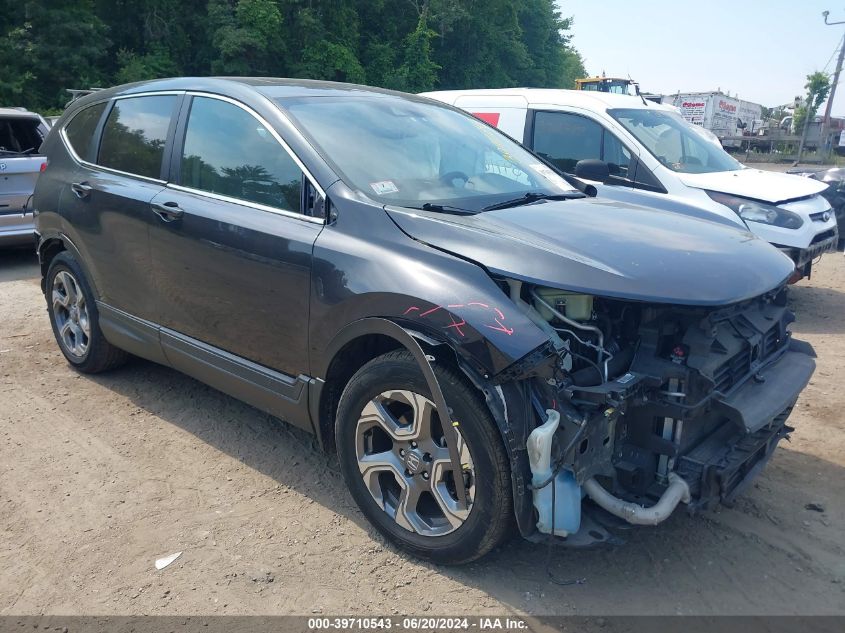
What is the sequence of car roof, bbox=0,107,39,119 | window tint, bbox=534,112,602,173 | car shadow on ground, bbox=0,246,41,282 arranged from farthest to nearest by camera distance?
car roof, bbox=0,107,39,119
car shadow on ground, bbox=0,246,41,282
window tint, bbox=534,112,602,173

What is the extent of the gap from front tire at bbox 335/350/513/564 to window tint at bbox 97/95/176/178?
2.04m

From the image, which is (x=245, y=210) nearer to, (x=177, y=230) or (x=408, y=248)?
(x=177, y=230)

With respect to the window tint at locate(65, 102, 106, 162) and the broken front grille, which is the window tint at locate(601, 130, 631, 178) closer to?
the broken front grille

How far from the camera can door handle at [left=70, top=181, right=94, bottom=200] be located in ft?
14.4

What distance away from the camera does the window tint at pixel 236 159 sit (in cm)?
334

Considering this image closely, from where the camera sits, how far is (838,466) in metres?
3.83

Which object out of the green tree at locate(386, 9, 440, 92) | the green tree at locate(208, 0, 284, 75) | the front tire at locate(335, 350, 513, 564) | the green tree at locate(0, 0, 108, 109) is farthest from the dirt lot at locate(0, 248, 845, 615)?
the green tree at locate(386, 9, 440, 92)

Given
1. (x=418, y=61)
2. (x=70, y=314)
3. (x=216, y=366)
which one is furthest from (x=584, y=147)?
(x=418, y=61)

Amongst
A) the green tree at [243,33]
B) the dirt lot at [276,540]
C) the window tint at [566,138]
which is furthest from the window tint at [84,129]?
the green tree at [243,33]

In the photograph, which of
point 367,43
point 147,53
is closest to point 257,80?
point 147,53

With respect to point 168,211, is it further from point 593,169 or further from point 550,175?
point 593,169

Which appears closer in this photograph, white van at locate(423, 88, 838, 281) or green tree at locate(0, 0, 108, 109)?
white van at locate(423, 88, 838, 281)

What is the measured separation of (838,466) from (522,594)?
2155 millimetres

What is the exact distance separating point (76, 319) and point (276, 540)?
2.63 meters
